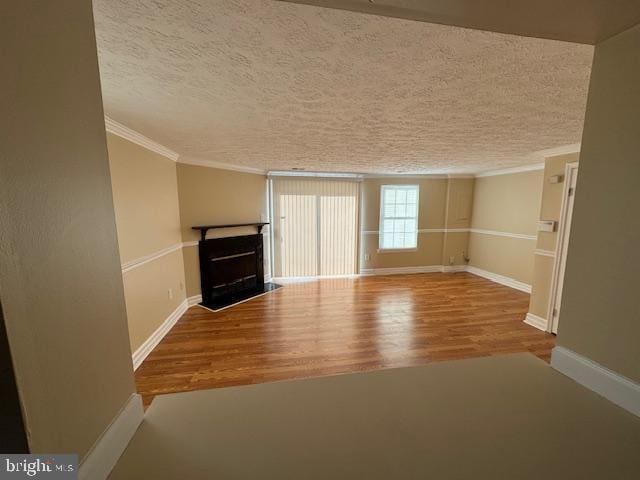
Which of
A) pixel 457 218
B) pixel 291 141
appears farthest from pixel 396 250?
pixel 291 141

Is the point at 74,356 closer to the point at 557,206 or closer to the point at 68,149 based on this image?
the point at 68,149

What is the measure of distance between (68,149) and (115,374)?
532 millimetres

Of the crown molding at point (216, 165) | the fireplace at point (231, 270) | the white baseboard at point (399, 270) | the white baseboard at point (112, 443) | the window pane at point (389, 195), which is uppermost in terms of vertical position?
the crown molding at point (216, 165)

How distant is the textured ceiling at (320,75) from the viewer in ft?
2.96

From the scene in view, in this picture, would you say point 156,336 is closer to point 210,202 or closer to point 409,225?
point 210,202

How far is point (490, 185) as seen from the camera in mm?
5113

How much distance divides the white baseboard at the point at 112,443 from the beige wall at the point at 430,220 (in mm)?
5020

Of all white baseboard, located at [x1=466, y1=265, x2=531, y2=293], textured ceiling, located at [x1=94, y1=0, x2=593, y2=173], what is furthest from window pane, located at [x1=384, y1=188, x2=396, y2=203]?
textured ceiling, located at [x1=94, y1=0, x2=593, y2=173]

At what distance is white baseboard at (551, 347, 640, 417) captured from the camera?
70 centimetres

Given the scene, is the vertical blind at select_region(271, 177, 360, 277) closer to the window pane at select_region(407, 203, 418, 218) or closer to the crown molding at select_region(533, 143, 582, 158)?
the window pane at select_region(407, 203, 418, 218)

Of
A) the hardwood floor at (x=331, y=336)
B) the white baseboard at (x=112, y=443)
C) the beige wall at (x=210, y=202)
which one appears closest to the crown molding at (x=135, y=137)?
the beige wall at (x=210, y=202)

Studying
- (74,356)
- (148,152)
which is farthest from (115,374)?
(148,152)

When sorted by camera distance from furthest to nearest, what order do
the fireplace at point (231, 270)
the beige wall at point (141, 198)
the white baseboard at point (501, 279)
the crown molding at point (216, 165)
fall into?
the white baseboard at point (501, 279), the fireplace at point (231, 270), the crown molding at point (216, 165), the beige wall at point (141, 198)

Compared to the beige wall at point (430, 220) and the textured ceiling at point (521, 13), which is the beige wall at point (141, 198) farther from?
the beige wall at point (430, 220)
